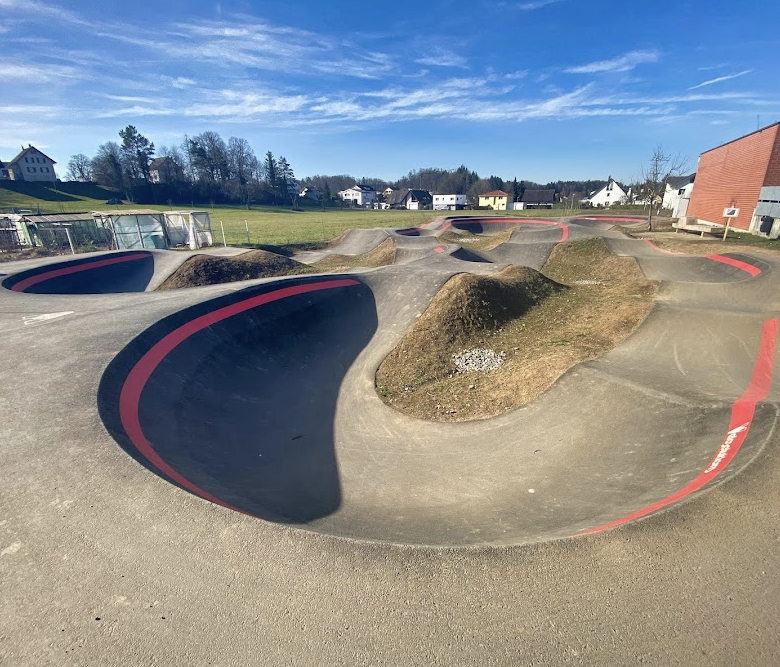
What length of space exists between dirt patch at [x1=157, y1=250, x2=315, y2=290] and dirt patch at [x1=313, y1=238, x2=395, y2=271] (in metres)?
2.26

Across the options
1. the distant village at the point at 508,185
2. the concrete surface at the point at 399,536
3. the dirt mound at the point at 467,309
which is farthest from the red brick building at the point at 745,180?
the concrete surface at the point at 399,536

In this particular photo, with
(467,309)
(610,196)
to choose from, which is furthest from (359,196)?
(467,309)

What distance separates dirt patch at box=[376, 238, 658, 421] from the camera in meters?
9.16

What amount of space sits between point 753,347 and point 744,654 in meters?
9.39

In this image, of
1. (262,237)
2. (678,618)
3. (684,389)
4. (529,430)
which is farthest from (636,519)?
(262,237)

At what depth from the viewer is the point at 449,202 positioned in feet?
391

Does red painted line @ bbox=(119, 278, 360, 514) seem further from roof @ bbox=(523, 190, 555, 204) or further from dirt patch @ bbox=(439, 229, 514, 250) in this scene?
roof @ bbox=(523, 190, 555, 204)

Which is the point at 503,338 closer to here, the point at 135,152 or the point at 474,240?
the point at 474,240

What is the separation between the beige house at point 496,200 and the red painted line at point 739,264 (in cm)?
8432

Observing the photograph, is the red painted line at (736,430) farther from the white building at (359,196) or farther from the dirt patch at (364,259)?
the white building at (359,196)

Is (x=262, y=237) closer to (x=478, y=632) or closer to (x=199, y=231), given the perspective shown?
(x=199, y=231)

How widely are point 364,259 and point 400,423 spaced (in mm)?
22076

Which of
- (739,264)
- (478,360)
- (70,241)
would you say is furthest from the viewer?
(70,241)

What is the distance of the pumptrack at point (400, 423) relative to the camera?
5.09 meters
